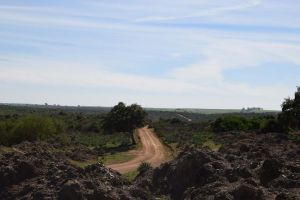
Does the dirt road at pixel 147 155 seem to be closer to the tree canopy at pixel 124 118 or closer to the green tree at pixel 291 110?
the tree canopy at pixel 124 118

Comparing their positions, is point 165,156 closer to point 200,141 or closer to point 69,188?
point 200,141

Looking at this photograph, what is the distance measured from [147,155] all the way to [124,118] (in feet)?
39.1

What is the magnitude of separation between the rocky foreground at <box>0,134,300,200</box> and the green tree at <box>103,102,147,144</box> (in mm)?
35937

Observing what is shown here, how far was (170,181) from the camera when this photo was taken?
101 ft

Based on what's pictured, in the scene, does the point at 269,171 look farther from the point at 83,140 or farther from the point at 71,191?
the point at 83,140

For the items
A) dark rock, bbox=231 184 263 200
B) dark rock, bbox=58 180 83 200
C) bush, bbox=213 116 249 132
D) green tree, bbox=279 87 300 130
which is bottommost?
dark rock, bbox=58 180 83 200

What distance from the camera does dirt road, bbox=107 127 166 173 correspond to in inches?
1922

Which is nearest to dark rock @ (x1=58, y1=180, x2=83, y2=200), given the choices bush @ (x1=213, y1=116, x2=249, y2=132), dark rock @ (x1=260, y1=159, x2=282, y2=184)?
dark rock @ (x1=260, y1=159, x2=282, y2=184)

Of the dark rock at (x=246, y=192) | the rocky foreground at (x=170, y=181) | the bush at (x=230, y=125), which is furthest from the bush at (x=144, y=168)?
the bush at (x=230, y=125)

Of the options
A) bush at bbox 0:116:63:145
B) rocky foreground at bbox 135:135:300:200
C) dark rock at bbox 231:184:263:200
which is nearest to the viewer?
dark rock at bbox 231:184:263:200

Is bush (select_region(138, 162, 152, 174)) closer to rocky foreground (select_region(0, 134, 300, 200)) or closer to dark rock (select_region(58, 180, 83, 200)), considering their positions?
rocky foreground (select_region(0, 134, 300, 200))

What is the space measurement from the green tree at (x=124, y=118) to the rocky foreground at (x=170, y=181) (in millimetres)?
35937

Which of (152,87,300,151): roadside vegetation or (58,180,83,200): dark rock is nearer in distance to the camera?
(58,180,83,200): dark rock

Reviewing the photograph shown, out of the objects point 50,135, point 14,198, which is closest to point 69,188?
point 14,198
